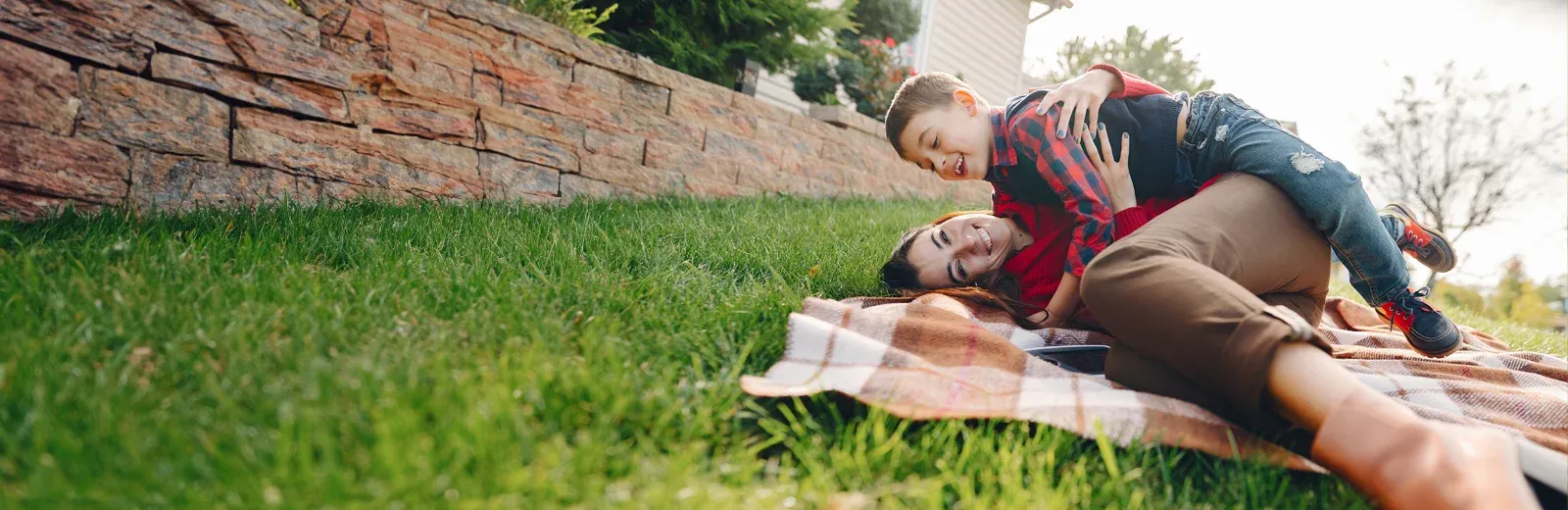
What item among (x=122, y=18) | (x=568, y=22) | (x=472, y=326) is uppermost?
(x=568, y=22)

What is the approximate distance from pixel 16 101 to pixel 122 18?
0.36 m

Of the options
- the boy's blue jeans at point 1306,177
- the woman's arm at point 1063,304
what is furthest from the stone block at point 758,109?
the boy's blue jeans at point 1306,177

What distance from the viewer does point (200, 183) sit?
8.17ft

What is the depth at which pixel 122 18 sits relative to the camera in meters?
2.29

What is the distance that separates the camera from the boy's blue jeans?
73.7 inches

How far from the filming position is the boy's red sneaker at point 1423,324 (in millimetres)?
2080

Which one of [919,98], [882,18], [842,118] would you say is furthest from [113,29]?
[882,18]

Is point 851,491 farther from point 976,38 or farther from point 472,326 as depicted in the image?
point 976,38

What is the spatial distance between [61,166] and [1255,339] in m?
3.05

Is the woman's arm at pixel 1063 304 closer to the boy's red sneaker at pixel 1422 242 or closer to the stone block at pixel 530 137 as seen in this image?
the boy's red sneaker at pixel 1422 242

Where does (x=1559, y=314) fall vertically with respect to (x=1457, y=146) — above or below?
below

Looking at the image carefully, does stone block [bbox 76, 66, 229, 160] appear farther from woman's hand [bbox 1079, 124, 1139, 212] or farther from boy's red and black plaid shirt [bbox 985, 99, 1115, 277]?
woman's hand [bbox 1079, 124, 1139, 212]

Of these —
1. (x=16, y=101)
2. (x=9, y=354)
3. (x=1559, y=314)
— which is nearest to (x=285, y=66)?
(x=16, y=101)

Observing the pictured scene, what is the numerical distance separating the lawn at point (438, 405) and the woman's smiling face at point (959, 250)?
0.78 m
